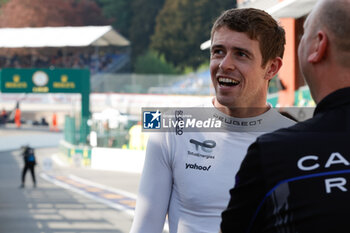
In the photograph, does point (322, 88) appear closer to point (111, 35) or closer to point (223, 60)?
point (223, 60)

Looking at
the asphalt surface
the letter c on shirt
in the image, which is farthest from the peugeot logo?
the asphalt surface

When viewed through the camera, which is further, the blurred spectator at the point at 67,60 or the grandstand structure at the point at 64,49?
the blurred spectator at the point at 67,60

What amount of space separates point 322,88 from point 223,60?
3.59 feet

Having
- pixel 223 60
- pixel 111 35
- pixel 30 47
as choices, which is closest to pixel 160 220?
pixel 223 60

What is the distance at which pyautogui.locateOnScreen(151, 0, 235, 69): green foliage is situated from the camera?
226ft

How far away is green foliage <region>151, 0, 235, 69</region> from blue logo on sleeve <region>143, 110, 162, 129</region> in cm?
6409

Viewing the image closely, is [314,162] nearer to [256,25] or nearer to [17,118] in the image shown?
[256,25]

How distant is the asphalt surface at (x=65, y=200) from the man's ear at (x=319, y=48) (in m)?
13.8

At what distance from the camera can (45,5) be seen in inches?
3147

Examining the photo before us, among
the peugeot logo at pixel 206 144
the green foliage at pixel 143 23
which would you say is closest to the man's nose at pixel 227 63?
the peugeot logo at pixel 206 144

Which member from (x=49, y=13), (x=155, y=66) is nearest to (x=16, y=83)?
(x=155, y=66)

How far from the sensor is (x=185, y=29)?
7044cm

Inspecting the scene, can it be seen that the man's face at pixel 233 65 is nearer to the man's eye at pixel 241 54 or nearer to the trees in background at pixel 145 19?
the man's eye at pixel 241 54

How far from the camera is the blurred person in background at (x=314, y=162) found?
1.76 meters
